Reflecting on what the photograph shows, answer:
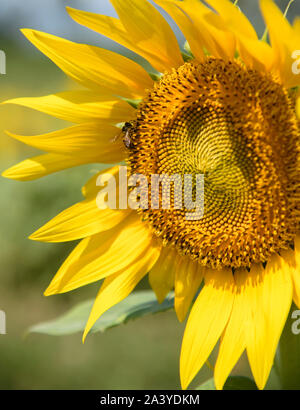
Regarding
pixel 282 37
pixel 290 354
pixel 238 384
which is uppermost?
pixel 282 37

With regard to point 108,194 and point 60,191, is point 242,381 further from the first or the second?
point 60,191

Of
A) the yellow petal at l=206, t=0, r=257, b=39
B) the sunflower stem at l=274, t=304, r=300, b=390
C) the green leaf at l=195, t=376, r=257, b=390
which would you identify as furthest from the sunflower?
the green leaf at l=195, t=376, r=257, b=390

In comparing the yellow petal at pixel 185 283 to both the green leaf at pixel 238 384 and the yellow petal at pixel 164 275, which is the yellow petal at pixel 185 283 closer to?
the yellow petal at pixel 164 275

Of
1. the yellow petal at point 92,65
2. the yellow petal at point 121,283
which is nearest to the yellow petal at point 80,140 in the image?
the yellow petal at point 92,65

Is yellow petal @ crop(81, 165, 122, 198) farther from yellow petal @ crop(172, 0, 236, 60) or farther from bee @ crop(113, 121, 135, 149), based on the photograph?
yellow petal @ crop(172, 0, 236, 60)

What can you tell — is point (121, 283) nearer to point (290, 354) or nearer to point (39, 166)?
point (39, 166)

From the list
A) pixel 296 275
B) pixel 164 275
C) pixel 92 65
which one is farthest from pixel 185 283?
pixel 92 65
